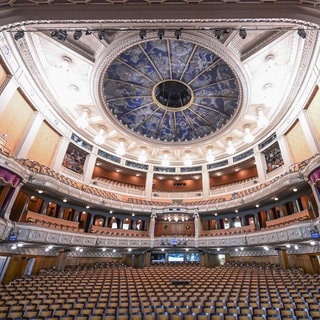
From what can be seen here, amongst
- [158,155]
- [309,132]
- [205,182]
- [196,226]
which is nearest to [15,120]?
[158,155]

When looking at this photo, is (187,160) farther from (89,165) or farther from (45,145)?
(45,145)

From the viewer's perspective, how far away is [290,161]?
15.3 meters

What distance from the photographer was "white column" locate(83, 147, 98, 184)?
62.5 feet

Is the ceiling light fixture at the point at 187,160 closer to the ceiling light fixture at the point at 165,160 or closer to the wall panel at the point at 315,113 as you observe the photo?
the ceiling light fixture at the point at 165,160

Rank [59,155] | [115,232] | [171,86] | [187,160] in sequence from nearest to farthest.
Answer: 1. [171,86]
2. [59,155]
3. [115,232]
4. [187,160]

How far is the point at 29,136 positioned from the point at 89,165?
6497 mm

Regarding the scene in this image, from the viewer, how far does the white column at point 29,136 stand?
44.0 ft

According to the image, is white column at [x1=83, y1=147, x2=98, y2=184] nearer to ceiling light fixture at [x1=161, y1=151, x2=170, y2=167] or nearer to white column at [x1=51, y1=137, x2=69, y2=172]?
white column at [x1=51, y1=137, x2=69, y2=172]

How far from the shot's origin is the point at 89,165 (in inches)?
775

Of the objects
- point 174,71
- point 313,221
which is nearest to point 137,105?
point 174,71

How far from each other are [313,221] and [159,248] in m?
11.7

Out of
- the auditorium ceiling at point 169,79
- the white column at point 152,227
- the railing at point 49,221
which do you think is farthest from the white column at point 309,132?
the railing at point 49,221

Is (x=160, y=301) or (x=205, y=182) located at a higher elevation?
(x=205, y=182)

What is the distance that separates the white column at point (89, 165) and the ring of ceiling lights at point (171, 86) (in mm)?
4091
